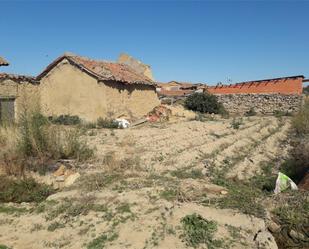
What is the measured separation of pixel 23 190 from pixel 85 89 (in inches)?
438

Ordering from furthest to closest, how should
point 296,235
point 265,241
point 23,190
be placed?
point 23,190 → point 296,235 → point 265,241

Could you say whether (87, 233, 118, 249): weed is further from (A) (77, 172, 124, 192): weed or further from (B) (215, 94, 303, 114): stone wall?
(B) (215, 94, 303, 114): stone wall

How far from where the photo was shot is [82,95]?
1788cm

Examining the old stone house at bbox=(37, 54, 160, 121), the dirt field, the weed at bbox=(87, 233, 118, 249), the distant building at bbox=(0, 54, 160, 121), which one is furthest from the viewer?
the old stone house at bbox=(37, 54, 160, 121)

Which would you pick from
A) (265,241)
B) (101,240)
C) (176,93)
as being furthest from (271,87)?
(101,240)

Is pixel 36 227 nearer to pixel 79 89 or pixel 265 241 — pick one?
pixel 265 241

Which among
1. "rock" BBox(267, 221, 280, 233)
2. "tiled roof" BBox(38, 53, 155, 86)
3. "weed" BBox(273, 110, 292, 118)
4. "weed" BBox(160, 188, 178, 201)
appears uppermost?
"tiled roof" BBox(38, 53, 155, 86)

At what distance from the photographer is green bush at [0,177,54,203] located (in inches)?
273

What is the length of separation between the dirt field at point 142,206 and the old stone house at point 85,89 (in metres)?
6.72

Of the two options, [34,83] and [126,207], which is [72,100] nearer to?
[34,83]

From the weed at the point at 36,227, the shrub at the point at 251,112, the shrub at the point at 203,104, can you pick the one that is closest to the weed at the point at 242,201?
the weed at the point at 36,227

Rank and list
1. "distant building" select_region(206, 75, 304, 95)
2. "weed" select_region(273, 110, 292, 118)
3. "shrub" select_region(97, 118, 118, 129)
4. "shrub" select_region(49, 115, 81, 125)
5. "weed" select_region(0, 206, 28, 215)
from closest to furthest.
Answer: "weed" select_region(0, 206, 28, 215)
"shrub" select_region(97, 118, 118, 129)
"shrub" select_region(49, 115, 81, 125)
"weed" select_region(273, 110, 292, 118)
"distant building" select_region(206, 75, 304, 95)

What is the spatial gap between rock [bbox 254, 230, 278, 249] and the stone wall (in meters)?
19.7

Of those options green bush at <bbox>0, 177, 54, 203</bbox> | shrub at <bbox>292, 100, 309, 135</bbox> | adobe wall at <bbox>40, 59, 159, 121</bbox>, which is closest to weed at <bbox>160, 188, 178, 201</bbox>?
green bush at <bbox>0, 177, 54, 203</bbox>
